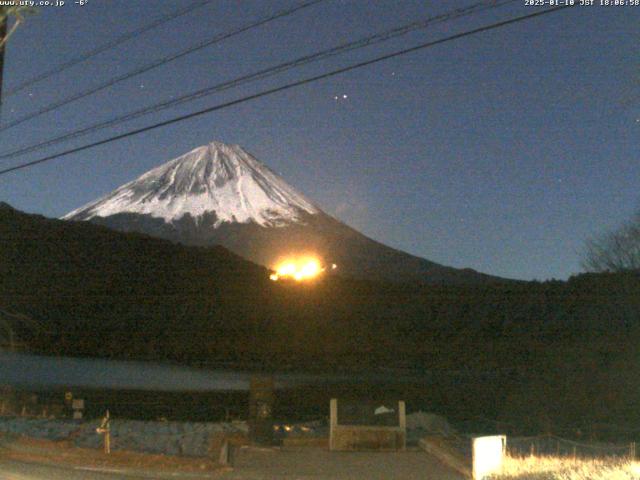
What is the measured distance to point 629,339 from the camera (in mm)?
52781

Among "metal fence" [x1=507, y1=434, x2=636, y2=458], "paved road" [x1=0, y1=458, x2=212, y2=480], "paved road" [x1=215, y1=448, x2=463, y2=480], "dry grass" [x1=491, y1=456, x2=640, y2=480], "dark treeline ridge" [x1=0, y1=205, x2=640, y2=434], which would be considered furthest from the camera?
"dark treeline ridge" [x1=0, y1=205, x2=640, y2=434]

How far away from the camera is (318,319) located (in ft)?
243

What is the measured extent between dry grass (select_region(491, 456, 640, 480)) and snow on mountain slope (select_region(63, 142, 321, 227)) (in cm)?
9673

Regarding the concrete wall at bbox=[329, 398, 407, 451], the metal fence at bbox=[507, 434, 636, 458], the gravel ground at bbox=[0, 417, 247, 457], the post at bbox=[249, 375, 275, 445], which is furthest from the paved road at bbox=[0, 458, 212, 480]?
the metal fence at bbox=[507, 434, 636, 458]

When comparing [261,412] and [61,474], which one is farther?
[261,412]

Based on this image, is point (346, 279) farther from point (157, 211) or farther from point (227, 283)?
point (157, 211)

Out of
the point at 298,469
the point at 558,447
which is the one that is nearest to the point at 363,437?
the point at 298,469

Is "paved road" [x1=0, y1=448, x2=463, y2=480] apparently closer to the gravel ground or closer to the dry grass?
the dry grass

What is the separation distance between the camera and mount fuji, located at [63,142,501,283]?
380ft

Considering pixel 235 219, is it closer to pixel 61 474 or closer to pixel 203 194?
pixel 203 194

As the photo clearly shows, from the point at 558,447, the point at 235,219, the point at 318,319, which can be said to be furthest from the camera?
the point at 235,219

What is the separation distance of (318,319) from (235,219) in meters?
58.5

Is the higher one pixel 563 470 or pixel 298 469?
pixel 563 470

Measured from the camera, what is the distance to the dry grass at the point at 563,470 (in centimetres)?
957
